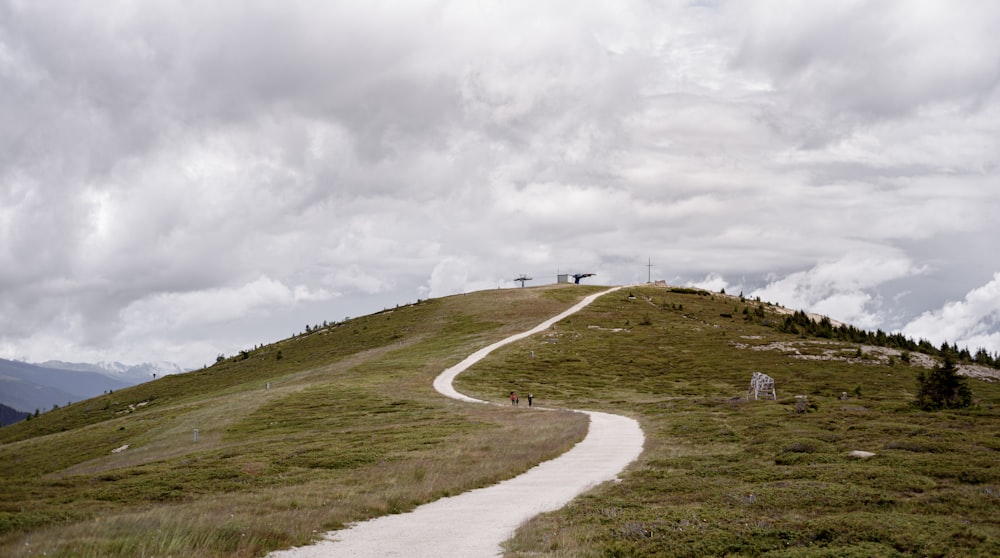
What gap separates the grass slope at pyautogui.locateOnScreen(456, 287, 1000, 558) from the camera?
602 inches

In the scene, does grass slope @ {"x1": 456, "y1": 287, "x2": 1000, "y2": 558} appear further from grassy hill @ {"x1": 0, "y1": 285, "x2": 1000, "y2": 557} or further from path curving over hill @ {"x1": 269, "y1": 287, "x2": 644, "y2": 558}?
path curving over hill @ {"x1": 269, "y1": 287, "x2": 644, "y2": 558}

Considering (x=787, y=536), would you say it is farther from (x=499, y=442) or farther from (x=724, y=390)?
(x=724, y=390)

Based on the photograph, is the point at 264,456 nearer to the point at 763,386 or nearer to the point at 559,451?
the point at 559,451

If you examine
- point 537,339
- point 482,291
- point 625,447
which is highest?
point 482,291

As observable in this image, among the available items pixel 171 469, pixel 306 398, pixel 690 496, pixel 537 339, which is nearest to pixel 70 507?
pixel 171 469

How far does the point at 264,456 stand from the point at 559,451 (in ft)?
57.1

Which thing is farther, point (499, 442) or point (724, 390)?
point (724, 390)

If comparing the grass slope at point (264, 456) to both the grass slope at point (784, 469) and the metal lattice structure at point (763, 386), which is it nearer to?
the grass slope at point (784, 469)

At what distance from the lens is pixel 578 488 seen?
2409cm

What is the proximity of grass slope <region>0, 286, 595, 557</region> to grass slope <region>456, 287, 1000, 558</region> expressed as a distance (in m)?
6.57

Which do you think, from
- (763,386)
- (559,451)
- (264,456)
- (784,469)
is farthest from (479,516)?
(763,386)

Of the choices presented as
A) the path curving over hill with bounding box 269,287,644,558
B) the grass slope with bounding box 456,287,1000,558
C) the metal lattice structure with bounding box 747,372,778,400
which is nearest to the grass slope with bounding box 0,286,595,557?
the path curving over hill with bounding box 269,287,644,558

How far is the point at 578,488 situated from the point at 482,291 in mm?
151795

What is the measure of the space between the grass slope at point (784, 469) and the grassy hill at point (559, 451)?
0.12m
